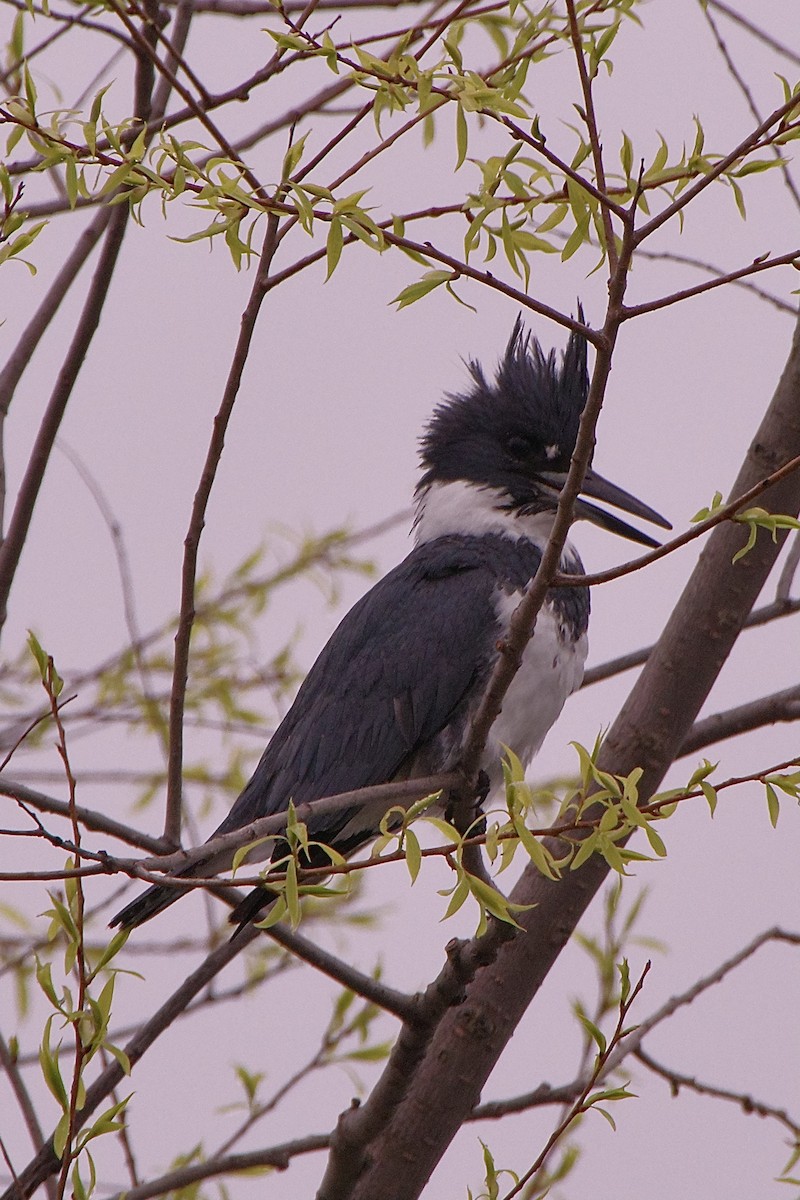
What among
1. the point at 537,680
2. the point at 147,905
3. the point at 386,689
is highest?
the point at 537,680

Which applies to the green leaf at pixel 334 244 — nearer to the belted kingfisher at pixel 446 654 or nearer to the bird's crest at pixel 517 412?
the belted kingfisher at pixel 446 654

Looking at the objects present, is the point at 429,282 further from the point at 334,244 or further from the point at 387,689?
the point at 387,689

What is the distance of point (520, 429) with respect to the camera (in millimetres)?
2482

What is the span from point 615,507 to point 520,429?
10.1 inches

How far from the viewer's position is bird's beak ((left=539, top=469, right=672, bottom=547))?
2297 millimetres

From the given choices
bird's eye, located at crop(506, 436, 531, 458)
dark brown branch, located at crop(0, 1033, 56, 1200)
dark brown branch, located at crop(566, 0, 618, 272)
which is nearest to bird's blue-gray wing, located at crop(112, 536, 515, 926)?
bird's eye, located at crop(506, 436, 531, 458)

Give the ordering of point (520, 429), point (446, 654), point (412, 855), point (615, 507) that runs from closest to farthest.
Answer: point (412, 855)
point (446, 654)
point (615, 507)
point (520, 429)

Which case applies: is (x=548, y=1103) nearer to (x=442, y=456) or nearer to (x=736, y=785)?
(x=736, y=785)

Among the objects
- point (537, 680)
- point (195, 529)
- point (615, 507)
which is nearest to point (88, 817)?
point (195, 529)

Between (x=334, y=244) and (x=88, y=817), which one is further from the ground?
(x=334, y=244)

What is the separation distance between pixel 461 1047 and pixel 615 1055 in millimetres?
213

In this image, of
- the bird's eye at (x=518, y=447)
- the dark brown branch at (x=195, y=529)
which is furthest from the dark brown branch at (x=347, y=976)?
the bird's eye at (x=518, y=447)

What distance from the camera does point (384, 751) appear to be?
2066mm

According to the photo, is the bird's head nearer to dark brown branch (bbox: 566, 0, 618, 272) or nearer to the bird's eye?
the bird's eye
